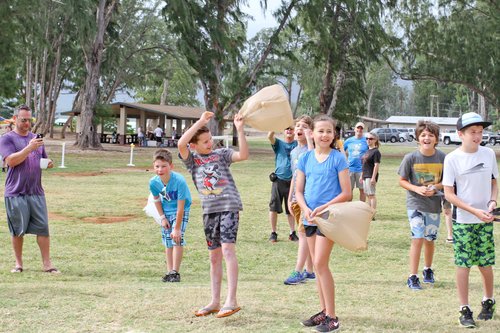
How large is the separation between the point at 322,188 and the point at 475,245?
1.26 m

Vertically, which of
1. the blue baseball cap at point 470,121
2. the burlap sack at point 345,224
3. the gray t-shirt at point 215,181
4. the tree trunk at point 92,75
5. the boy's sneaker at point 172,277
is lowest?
the boy's sneaker at point 172,277

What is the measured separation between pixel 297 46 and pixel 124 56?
41.1 ft

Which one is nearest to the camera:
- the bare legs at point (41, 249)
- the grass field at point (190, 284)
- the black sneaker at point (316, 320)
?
the black sneaker at point (316, 320)

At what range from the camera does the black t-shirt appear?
13.6 metres

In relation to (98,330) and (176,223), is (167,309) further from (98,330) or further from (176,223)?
(176,223)

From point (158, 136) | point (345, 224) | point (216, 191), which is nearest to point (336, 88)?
point (158, 136)

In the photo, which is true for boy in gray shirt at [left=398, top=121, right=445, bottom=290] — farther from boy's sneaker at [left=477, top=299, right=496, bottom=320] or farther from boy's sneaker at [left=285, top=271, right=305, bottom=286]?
boy's sneaker at [left=477, top=299, right=496, bottom=320]

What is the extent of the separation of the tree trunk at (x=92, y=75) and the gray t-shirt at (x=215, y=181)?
33699 mm

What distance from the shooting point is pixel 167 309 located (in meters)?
6.03

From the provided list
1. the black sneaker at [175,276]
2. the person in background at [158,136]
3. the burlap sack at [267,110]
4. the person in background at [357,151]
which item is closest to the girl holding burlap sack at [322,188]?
the burlap sack at [267,110]

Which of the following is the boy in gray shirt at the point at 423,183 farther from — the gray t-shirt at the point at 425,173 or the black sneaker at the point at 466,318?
the black sneaker at the point at 466,318

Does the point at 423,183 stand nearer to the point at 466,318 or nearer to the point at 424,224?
the point at 424,224

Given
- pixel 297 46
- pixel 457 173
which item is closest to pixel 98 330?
pixel 457 173

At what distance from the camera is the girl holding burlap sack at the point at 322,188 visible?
561 centimetres
